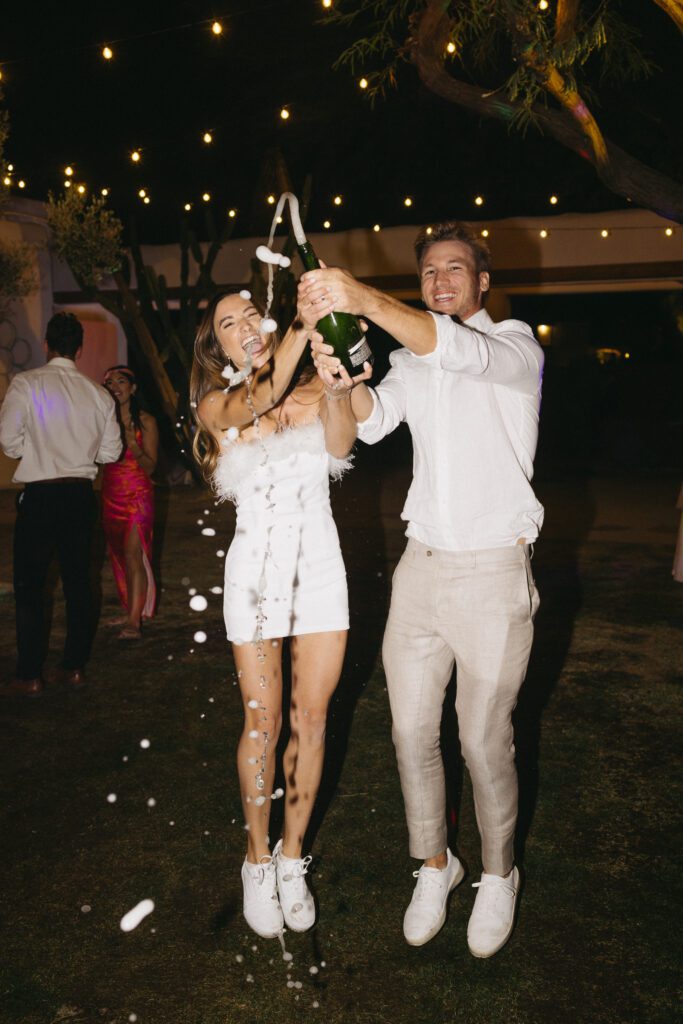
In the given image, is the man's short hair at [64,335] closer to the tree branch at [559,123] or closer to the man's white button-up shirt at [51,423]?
the man's white button-up shirt at [51,423]

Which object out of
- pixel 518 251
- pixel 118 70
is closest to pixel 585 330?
pixel 518 251

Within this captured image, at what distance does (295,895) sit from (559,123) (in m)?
5.85

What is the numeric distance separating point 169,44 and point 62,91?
2.45m

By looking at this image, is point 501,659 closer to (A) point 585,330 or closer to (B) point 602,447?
(B) point 602,447

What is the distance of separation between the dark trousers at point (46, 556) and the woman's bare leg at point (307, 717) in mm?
2517

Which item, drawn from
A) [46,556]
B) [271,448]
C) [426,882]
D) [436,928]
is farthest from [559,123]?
[436,928]

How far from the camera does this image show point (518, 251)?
15.1m

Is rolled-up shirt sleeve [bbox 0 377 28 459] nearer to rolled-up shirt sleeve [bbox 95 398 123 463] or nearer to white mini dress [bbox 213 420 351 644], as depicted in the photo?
rolled-up shirt sleeve [bbox 95 398 123 463]

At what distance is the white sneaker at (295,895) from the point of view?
9.08 feet

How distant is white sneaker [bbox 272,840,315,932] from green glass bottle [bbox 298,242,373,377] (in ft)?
5.09

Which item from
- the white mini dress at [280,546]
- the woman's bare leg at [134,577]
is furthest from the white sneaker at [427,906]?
the woman's bare leg at [134,577]

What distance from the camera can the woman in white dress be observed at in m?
2.72

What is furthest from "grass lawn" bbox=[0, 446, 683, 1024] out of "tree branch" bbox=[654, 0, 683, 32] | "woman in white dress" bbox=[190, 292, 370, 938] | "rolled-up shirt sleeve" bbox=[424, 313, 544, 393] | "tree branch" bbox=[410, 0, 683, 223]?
"tree branch" bbox=[654, 0, 683, 32]

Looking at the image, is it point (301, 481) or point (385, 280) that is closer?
point (301, 481)
